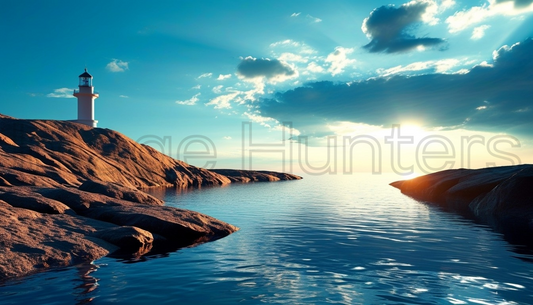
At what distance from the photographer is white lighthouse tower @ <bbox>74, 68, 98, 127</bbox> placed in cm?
8069

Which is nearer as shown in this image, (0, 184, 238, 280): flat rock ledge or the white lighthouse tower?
(0, 184, 238, 280): flat rock ledge

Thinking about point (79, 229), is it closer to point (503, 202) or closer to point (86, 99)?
point (503, 202)

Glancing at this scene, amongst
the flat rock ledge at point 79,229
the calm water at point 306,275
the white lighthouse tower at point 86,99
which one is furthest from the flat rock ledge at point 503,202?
the white lighthouse tower at point 86,99

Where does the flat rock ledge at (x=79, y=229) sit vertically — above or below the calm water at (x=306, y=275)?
above

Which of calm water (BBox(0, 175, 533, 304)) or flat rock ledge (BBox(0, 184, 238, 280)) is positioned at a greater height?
flat rock ledge (BBox(0, 184, 238, 280))

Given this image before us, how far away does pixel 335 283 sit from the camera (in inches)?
474

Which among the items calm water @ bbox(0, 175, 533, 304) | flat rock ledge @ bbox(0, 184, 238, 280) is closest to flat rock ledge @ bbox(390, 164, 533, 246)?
calm water @ bbox(0, 175, 533, 304)

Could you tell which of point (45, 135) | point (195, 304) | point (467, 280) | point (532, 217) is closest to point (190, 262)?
point (195, 304)

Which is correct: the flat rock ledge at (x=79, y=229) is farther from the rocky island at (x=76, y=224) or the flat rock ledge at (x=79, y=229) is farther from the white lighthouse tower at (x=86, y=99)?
the white lighthouse tower at (x=86, y=99)

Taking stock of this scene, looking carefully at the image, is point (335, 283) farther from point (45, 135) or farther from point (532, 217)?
Result: point (45, 135)

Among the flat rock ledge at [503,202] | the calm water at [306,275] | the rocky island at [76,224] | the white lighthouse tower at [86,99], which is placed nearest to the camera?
the calm water at [306,275]

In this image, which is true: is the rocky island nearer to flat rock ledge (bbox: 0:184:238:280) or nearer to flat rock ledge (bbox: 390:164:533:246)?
flat rock ledge (bbox: 0:184:238:280)

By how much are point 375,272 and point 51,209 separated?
17507 mm

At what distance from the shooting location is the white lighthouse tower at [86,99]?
3177 inches
